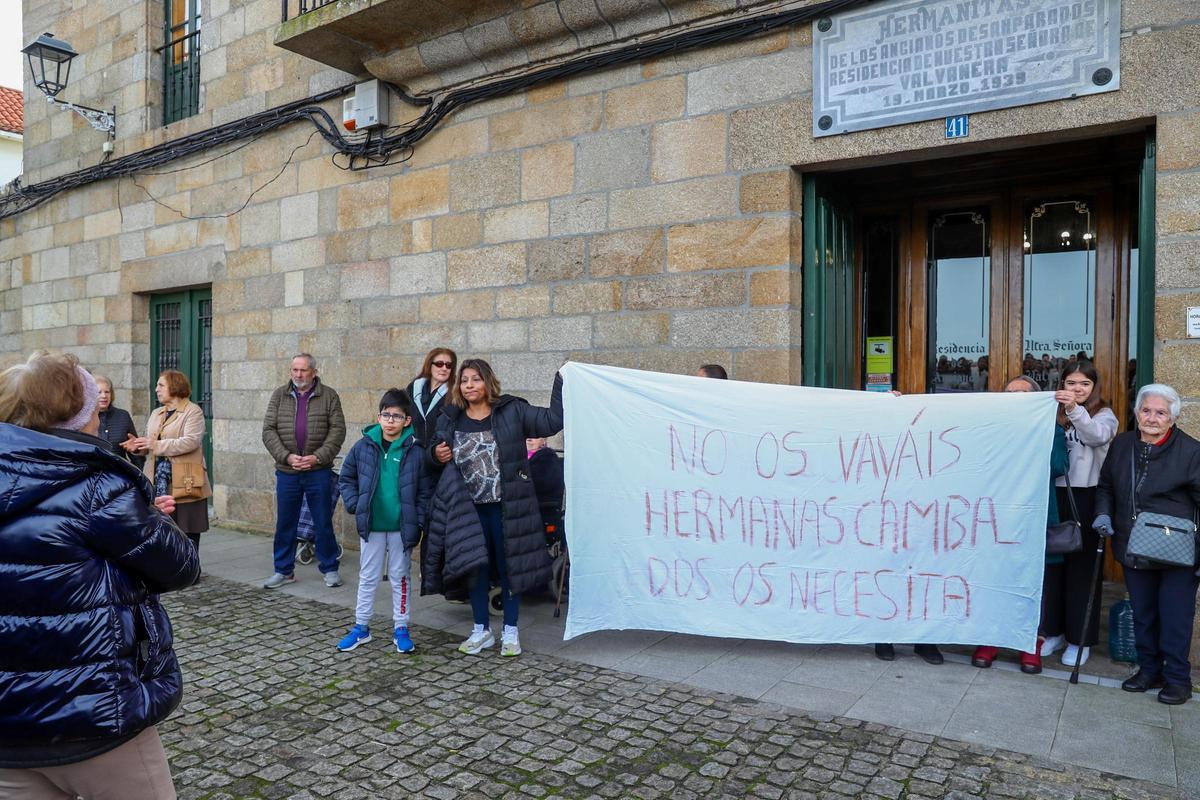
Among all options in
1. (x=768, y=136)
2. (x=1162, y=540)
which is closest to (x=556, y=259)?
(x=768, y=136)

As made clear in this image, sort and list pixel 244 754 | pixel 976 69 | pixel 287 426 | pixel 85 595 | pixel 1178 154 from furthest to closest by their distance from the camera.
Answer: pixel 287 426 < pixel 976 69 < pixel 1178 154 < pixel 244 754 < pixel 85 595

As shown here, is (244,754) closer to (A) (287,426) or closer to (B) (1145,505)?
(A) (287,426)

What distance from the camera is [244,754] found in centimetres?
360

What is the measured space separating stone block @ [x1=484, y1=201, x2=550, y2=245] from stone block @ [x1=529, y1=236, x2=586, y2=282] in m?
0.11

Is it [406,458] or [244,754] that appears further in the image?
[406,458]

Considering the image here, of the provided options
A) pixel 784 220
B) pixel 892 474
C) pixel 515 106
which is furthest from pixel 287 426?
pixel 892 474

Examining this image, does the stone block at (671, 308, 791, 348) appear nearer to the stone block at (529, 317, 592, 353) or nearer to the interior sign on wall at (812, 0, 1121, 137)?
the stone block at (529, 317, 592, 353)

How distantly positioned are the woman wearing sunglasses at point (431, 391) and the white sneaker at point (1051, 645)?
3.58 meters

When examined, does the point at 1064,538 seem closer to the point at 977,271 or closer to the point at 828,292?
the point at 828,292

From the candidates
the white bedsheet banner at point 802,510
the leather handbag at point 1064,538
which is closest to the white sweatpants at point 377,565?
the white bedsheet banner at point 802,510

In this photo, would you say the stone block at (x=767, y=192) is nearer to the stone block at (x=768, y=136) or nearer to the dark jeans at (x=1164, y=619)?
the stone block at (x=768, y=136)

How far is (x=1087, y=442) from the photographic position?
14.8ft

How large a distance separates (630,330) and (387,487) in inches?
83.8

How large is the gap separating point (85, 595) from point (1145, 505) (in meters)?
4.36
